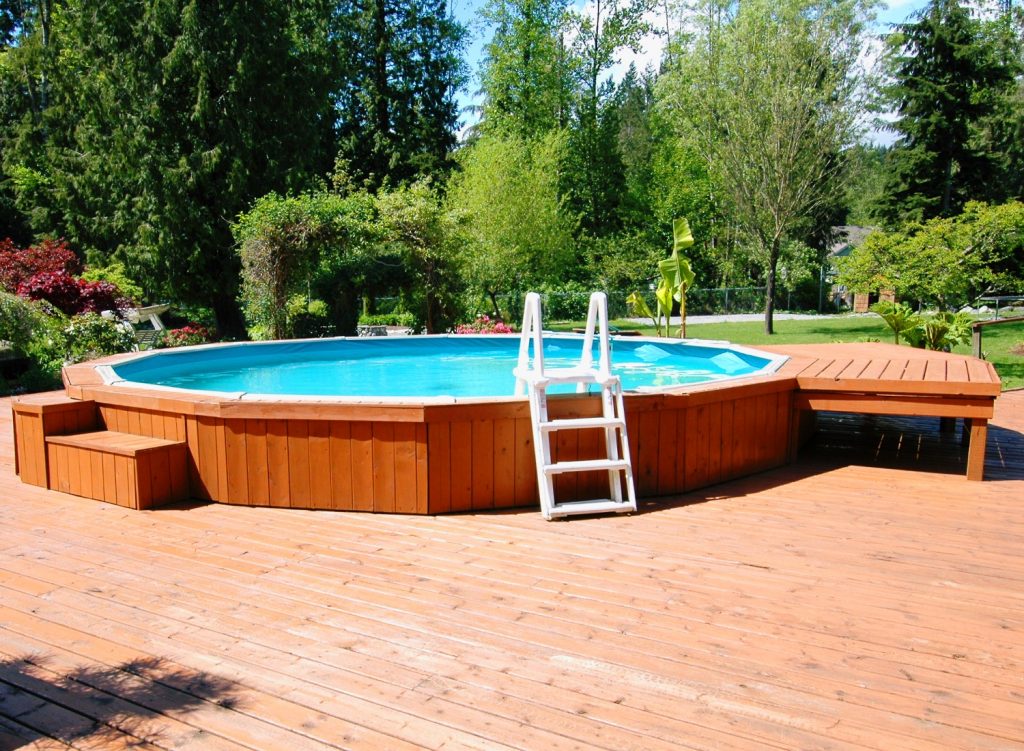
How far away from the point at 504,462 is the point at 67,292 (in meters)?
10.3

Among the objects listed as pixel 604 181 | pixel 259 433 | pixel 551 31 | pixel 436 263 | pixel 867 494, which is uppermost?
pixel 551 31

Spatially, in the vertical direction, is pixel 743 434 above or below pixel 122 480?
above

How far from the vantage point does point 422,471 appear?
4.52 metres

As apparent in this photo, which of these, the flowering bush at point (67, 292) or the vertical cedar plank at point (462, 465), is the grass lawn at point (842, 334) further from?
the flowering bush at point (67, 292)

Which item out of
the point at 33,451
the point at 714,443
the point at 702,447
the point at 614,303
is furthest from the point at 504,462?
the point at 614,303

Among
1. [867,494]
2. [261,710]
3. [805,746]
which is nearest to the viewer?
[805,746]

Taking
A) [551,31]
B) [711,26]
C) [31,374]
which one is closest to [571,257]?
[711,26]

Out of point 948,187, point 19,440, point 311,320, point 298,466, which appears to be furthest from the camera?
point 948,187

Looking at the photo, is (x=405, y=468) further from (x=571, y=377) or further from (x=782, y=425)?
(x=782, y=425)

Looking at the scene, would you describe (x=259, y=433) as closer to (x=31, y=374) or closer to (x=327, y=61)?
(x=31, y=374)

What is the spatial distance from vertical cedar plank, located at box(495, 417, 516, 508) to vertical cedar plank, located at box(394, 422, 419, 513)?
0.52 metres

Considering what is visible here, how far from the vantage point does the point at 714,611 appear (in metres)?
3.11

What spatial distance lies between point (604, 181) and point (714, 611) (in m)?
30.9

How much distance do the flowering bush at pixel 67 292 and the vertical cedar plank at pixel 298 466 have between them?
362 inches
